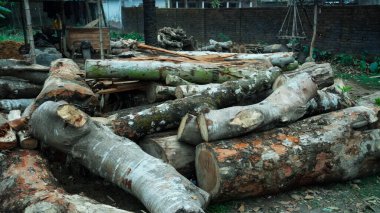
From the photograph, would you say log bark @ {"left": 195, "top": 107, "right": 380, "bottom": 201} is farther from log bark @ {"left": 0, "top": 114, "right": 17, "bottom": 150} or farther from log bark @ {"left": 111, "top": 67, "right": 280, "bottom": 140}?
log bark @ {"left": 0, "top": 114, "right": 17, "bottom": 150}

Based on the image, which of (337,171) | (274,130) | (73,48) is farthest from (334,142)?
(73,48)

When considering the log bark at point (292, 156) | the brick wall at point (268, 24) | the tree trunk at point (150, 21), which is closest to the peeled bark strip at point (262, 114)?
the log bark at point (292, 156)

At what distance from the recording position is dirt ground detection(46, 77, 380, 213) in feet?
13.0

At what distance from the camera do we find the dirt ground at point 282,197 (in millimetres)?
3951

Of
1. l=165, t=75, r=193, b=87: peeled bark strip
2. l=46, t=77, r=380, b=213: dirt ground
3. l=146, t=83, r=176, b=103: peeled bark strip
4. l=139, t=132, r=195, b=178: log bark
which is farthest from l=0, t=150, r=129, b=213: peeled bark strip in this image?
l=165, t=75, r=193, b=87: peeled bark strip


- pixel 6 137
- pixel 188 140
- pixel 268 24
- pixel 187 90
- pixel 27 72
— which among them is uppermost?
pixel 268 24

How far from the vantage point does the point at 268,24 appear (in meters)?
17.1

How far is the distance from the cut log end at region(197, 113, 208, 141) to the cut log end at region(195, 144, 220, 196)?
0.12m

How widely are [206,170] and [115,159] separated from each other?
946mm

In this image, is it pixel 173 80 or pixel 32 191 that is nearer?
pixel 32 191

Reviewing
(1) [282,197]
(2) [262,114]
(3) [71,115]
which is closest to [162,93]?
(2) [262,114]

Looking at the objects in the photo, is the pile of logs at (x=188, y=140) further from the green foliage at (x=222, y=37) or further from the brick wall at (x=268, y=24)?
the green foliage at (x=222, y=37)

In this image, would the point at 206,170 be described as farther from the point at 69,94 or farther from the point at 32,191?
the point at 69,94

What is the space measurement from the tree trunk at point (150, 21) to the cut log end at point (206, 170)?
6.91 m
